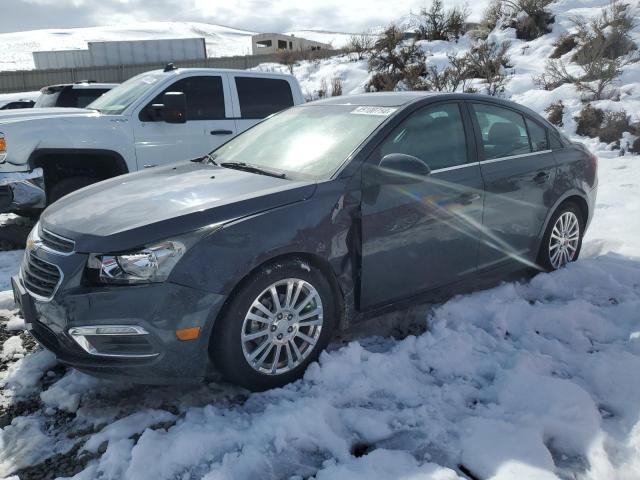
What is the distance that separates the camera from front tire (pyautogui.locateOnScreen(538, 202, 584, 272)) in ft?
14.8

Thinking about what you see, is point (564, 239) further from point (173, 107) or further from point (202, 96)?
point (202, 96)

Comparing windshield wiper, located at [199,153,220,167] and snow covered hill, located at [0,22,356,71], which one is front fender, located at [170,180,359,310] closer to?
windshield wiper, located at [199,153,220,167]

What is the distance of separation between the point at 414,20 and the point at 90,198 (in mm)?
21099

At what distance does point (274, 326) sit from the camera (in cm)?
296

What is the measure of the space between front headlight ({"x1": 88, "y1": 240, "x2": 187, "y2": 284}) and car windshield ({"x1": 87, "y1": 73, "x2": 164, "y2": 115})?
13.0 feet

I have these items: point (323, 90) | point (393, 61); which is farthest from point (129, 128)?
point (393, 61)

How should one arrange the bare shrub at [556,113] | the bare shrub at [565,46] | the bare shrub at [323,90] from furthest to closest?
the bare shrub at [323,90] < the bare shrub at [565,46] < the bare shrub at [556,113]

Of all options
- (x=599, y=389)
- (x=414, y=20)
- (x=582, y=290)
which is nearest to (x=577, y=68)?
(x=414, y=20)

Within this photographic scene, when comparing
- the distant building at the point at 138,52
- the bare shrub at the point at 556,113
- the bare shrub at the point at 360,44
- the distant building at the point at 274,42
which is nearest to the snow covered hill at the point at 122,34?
the distant building at the point at 274,42

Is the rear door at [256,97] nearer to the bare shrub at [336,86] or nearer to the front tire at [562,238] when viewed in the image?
the front tire at [562,238]

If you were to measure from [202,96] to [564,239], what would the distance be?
4397mm

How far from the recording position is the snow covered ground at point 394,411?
243cm

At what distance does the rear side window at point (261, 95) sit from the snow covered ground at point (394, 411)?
4022mm

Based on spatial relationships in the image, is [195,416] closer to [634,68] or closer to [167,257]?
[167,257]
